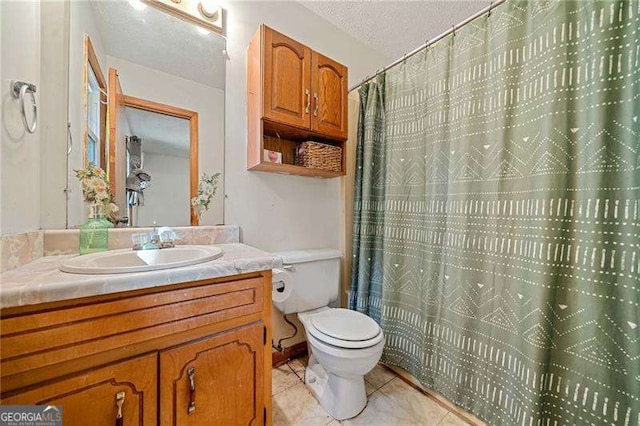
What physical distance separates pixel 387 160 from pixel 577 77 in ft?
2.83

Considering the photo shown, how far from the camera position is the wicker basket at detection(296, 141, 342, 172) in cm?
151

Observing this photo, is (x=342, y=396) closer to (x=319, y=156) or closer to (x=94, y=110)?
(x=319, y=156)

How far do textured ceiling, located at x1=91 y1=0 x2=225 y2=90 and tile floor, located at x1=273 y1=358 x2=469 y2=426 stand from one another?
5.81 feet

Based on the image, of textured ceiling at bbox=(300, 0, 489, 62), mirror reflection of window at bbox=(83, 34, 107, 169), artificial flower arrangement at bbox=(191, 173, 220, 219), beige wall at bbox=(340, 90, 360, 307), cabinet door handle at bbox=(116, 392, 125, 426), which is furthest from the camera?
beige wall at bbox=(340, 90, 360, 307)

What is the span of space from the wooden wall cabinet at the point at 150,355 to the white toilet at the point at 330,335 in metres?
0.32

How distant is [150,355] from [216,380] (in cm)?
25

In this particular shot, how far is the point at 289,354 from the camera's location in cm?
165

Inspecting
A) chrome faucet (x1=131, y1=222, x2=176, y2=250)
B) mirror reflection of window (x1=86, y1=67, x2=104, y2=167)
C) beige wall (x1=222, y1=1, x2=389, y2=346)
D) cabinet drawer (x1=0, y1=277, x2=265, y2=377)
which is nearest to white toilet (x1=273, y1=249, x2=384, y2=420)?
beige wall (x1=222, y1=1, x2=389, y2=346)

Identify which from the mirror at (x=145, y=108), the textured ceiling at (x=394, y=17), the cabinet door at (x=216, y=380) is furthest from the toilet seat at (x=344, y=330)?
the textured ceiling at (x=394, y=17)

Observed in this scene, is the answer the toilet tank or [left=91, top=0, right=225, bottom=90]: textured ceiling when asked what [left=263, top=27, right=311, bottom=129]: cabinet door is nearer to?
[left=91, top=0, right=225, bottom=90]: textured ceiling

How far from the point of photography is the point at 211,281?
83cm

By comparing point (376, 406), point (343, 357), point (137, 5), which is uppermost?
point (137, 5)

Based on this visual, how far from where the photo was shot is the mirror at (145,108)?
109 cm

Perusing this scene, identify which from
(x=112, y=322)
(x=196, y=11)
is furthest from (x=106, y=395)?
(x=196, y=11)
